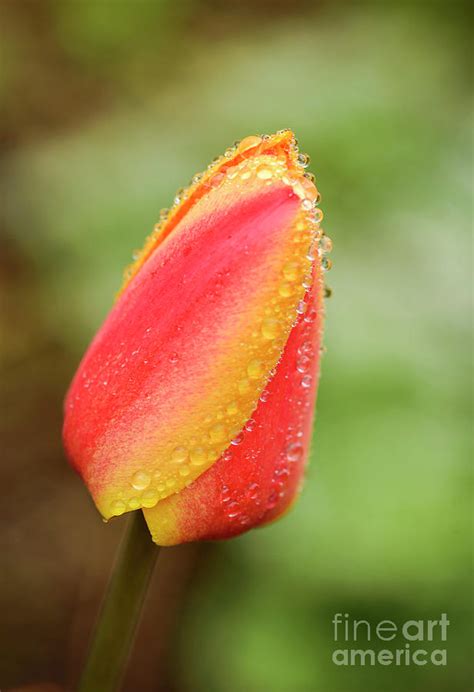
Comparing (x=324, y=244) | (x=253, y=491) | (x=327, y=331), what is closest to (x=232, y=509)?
(x=253, y=491)

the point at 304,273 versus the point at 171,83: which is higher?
the point at 171,83

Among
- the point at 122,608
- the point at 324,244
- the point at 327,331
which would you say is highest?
the point at 327,331

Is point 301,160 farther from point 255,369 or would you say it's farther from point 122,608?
point 122,608

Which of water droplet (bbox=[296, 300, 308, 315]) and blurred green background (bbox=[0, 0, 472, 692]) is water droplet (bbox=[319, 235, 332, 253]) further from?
blurred green background (bbox=[0, 0, 472, 692])

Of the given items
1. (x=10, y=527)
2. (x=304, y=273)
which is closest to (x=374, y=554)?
(x=10, y=527)

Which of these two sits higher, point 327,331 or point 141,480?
point 327,331

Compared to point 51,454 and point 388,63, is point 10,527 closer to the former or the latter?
point 51,454

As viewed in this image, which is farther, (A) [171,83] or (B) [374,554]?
(A) [171,83]

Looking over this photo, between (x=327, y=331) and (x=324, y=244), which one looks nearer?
(x=324, y=244)
